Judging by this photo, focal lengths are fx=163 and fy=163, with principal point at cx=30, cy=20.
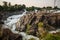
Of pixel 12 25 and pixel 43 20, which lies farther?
pixel 12 25

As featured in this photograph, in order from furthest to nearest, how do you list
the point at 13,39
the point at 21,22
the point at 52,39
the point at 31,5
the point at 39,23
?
the point at 31,5
the point at 21,22
the point at 39,23
the point at 13,39
the point at 52,39

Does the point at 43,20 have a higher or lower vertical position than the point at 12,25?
higher

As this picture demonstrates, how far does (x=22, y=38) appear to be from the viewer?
602cm

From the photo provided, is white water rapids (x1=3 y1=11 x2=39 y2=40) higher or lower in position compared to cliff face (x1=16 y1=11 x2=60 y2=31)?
lower

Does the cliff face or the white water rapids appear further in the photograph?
the cliff face

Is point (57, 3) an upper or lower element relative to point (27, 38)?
upper

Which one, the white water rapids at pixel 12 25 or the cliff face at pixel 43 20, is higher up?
the cliff face at pixel 43 20

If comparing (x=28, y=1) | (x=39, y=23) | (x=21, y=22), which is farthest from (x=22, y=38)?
(x=28, y=1)

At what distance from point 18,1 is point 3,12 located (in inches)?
63.3

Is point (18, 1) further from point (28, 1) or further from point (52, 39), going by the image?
point (52, 39)

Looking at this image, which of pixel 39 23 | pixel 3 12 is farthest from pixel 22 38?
pixel 3 12

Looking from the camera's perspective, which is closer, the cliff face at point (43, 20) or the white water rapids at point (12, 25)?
the white water rapids at point (12, 25)

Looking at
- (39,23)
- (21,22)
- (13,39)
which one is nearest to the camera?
(13,39)

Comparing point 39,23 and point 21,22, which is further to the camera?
point 21,22
